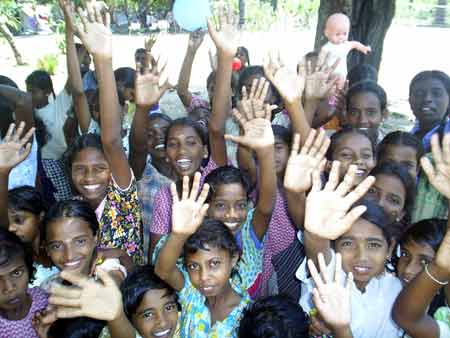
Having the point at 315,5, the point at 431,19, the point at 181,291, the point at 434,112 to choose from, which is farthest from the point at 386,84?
the point at 431,19

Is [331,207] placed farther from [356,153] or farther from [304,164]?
[356,153]

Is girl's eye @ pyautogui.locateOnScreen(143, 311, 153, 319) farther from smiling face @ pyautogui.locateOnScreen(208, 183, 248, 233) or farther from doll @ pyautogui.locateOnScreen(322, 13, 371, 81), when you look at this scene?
doll @ pyautogui.locateOnScreen(322, 13, 371, 81)

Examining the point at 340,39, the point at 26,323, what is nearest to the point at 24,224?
the point at 26,323

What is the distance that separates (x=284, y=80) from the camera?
2.60 m

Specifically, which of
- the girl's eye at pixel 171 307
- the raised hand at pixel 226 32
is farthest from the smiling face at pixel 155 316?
the raised hand at pixel 226 32

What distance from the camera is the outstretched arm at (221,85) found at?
8.50ft

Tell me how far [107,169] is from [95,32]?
0.69 metres

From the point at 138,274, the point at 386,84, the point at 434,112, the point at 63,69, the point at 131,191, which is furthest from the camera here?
the point at 63,69

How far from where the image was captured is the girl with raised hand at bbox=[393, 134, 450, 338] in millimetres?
1549

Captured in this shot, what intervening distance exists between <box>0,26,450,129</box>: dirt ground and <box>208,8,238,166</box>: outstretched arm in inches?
172

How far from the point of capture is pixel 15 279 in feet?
6.20

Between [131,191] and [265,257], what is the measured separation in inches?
29.7

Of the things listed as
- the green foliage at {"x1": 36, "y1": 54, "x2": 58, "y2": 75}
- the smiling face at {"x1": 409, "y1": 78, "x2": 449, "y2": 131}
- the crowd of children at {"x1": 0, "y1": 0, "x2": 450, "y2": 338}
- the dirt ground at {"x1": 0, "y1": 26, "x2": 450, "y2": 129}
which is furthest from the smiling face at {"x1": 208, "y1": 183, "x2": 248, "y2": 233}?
the green foliage at {"x1": 36, "y1": 54, "x2": 58, "y2": 75}

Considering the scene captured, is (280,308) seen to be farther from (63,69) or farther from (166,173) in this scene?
(63,69)
